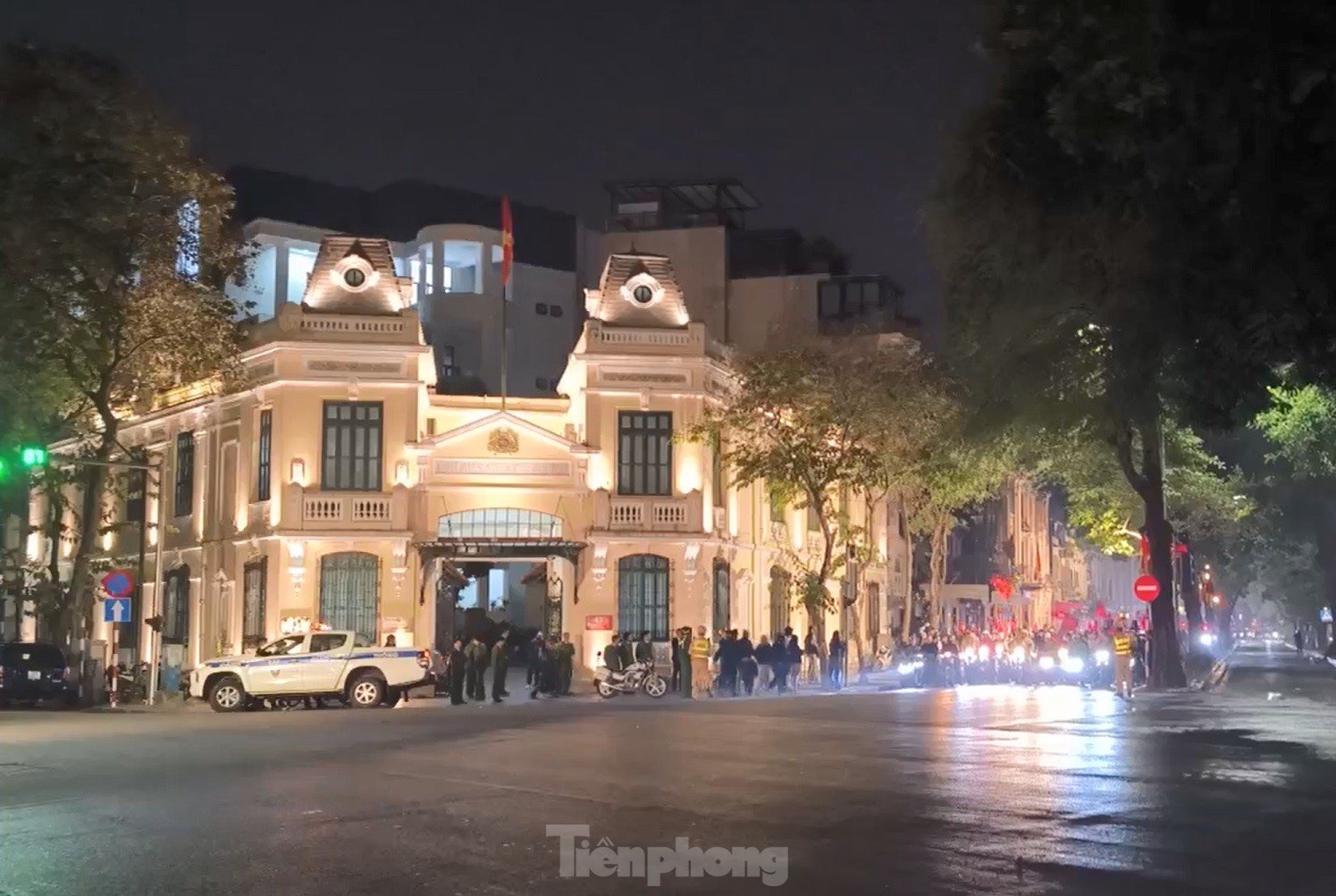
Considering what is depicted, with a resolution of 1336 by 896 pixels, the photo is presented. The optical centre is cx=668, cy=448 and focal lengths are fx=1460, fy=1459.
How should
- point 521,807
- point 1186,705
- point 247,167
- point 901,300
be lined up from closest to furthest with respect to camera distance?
A: point 521,807, point 1186,705, point 247,167, point 901,300

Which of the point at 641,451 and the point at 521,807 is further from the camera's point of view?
the point at 641,451

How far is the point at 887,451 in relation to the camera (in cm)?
4050

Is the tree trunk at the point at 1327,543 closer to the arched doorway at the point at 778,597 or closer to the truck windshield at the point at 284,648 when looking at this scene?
the arched doorway at the point at 778,597

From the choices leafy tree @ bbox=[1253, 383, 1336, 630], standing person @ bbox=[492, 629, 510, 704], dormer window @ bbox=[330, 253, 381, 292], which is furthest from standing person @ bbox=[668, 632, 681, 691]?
leafy tree @ bbox=[1253, 383, 1336, 630]

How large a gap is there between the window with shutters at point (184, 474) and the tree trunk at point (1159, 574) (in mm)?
26147

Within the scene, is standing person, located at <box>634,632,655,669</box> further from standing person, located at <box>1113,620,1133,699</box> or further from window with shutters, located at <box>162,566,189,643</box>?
window with shutters, located at <box>162,566,189,643</box>

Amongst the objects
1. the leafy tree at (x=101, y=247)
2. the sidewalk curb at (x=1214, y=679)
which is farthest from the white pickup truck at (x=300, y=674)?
the sidewalk curb at (x=1214, y=679)

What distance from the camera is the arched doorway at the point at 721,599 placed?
39.6 metres

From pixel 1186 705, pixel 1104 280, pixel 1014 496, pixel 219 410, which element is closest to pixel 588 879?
pixel 1104 280

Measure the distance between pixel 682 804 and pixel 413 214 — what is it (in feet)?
157

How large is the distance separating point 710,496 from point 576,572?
14.1 ft

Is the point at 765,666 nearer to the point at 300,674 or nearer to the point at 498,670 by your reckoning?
the point at 498,670

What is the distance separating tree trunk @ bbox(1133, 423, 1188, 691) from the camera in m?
35.2

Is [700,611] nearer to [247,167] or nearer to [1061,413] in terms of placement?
[1061,413]
